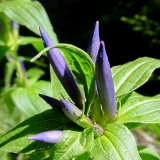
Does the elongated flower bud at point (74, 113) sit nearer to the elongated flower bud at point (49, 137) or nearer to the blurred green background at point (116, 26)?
the elongated flower bud at point (49, 137)

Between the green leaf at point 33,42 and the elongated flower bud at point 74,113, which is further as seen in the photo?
the green leaf at point 33,42

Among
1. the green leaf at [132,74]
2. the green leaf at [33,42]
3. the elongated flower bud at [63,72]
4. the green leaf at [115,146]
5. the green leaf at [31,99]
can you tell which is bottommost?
the green leaf at [31,99]

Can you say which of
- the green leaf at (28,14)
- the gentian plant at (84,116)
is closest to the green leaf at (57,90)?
the gentian plant at (84,116)

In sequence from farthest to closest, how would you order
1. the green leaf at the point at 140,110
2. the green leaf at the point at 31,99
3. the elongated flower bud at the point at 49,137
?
the green leaf at the point at 31,99
the green leaf at the point at 140,110
the elongated flower bud at the point at 49,137

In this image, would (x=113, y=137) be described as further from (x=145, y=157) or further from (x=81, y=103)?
(x=145, y=157)

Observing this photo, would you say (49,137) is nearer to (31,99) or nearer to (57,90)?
(57,90)
